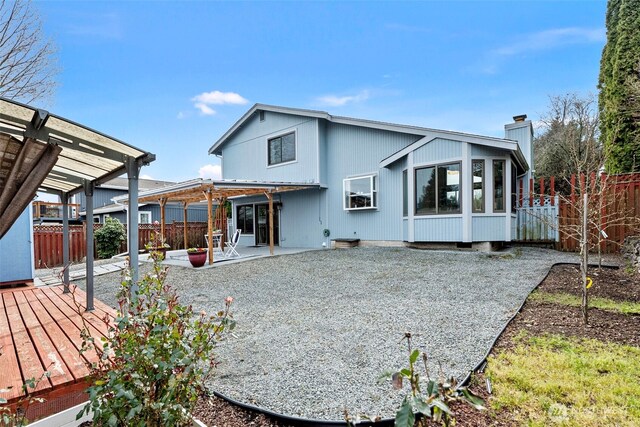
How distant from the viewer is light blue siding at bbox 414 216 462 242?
896cm

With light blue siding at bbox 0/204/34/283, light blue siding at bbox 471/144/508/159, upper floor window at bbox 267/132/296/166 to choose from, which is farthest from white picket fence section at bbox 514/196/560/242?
light blue siding at bbox 0/204/34/283

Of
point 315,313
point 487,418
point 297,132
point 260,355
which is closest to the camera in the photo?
point 487,418

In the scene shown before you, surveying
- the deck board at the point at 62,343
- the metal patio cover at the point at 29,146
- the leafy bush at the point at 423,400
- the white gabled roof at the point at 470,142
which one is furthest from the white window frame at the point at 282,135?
the leafy bush at the point at 423,400

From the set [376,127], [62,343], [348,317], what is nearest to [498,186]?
[376,127]

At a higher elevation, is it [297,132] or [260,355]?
[297,132]

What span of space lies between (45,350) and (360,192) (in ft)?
31.7

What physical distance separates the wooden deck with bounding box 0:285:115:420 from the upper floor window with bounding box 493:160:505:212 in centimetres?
928

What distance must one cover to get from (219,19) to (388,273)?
849cm

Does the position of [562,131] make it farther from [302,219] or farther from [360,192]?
[302,219]

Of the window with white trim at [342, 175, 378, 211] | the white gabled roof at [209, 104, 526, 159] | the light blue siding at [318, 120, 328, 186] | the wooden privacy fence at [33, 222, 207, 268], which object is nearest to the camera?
→ the white gabled roof at [209, 104, 526, 159]

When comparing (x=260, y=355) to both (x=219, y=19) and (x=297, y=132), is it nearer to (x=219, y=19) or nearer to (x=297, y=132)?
(x=219, y=19)

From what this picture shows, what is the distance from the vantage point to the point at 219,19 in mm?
9062

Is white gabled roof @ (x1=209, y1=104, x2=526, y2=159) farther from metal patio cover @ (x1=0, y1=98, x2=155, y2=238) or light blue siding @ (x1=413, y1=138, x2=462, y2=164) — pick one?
metal patio cover @ (x1=0, y1=98, x2=155, y2=238)

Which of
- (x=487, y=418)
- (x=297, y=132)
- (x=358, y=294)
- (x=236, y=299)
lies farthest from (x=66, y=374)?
(x=297, y=132)
